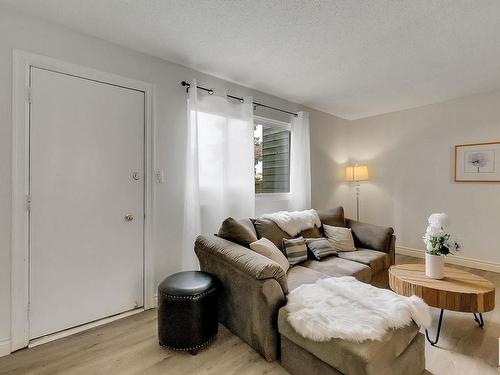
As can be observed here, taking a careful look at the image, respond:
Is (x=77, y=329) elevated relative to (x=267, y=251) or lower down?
lower down

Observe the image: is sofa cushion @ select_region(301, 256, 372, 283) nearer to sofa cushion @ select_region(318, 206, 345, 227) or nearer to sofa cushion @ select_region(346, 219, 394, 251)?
sofa cushion @ select_region(346, 219, 394, 251)

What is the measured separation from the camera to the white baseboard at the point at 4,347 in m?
1.72

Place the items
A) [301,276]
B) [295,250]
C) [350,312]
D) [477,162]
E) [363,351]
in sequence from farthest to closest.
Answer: [477,162]
[295,250]
[301,276]
[350,312]
[363,351]

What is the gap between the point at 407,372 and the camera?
143 cm

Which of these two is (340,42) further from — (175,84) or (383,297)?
(383,297)

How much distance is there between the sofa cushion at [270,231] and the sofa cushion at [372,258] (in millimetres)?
686

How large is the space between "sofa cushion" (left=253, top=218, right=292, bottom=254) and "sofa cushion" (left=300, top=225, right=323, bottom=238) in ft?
0.86

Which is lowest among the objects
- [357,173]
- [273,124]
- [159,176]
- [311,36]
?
[159,176]

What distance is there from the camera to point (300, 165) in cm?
364

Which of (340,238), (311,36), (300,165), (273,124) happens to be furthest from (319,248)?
(311,36)

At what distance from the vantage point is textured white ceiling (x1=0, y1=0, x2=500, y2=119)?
1.74 m

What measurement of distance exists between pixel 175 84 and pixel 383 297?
8.37 feet

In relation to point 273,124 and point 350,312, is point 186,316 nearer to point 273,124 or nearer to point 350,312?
point 350,312

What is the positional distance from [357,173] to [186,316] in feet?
11.9
